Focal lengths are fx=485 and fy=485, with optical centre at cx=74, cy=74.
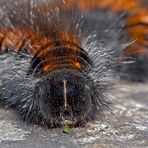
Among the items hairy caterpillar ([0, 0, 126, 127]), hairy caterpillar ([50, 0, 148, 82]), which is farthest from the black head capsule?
hairy caterpillar ([50, 0, 148, 82])

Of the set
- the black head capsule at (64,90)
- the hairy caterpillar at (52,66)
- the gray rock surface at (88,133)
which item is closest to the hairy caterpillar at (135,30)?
the hairy caterpillar at (52,66)

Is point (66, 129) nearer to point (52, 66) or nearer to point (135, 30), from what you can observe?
point (52, 66)

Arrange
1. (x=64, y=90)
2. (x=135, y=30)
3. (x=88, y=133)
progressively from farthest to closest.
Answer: (x=135, y=30)
(x=88, y=133)
(x=64, y=90)

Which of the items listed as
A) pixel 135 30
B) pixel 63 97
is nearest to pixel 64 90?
pixel 63 97

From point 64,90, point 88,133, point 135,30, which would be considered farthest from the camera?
point 135,30

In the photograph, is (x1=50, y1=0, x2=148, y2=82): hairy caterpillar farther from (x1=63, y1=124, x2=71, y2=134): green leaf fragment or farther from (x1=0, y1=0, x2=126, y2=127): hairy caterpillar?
(x1=63, y1=124, x2=71, y2=134): green leaf fragment

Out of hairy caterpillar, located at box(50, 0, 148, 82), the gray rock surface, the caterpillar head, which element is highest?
hairy caterpillar, located at box(50, 0, 148, 82)

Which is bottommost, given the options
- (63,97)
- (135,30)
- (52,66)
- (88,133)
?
(88,133)
